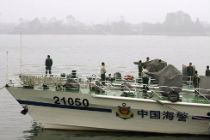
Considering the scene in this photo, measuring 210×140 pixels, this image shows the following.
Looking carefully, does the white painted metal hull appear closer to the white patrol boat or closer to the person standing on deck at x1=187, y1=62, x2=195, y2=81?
→ the white patrol boat

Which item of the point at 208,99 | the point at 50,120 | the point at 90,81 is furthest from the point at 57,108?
the point at 208,99

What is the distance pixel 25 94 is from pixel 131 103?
4.64 m

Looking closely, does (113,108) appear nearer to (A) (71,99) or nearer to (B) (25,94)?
(A) (71,99)

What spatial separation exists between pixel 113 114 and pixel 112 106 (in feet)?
1.49

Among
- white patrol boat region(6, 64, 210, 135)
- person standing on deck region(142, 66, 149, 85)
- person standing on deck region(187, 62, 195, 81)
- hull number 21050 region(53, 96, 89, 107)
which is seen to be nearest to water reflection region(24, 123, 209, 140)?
white patrol boat region(6, 64, 210, 135)

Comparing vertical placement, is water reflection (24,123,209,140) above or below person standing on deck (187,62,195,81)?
below

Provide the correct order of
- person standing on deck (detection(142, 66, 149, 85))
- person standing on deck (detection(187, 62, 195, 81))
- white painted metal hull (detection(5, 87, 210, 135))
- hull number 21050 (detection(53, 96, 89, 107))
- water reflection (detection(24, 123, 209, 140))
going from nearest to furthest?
white painted metal hull (detection(5, 87, 210, 135))
hull number 21050 (detection(53, 96, 89, 107))
water reflection (detection(24, 123, 209, 140))
person standing on deck (detection(142, 66, 149, 85))
person standing on deck (detection(187, 62, 195, 81))

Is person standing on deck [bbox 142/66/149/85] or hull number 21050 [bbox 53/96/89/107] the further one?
person standing on deck [bbox 142/66/149/85]

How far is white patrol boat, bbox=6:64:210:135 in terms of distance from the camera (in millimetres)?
18406

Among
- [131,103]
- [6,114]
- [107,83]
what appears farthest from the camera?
[6,114]

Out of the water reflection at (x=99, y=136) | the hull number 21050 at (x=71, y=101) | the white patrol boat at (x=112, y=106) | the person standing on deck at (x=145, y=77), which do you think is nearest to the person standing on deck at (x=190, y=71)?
the white patrol boat at (x=112, y=106)

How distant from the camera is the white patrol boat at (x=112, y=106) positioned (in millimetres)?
18406

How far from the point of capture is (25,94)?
19.2 metres

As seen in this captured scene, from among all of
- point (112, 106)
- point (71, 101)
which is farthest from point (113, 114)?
point (71, 101)
